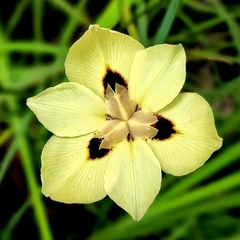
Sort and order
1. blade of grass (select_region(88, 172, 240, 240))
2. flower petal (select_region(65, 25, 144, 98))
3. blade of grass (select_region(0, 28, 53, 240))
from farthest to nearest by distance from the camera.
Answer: blade of grass (select_region(0, 28, 53, 240)) → blade of grass (select_region(88, 172, 240, 240)) → flower petal (select_region(65, 25, 144, 98))

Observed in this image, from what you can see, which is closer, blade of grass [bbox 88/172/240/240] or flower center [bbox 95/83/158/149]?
flower center [bbox 95/83/158/149]

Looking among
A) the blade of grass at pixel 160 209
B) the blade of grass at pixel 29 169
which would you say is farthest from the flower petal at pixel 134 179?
the blade of grass at pixel 29 169

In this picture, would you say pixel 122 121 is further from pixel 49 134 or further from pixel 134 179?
pixel 49 134

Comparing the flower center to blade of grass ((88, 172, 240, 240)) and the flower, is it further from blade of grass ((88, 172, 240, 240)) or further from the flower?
blade of grass ((88, 172, 240, 240))

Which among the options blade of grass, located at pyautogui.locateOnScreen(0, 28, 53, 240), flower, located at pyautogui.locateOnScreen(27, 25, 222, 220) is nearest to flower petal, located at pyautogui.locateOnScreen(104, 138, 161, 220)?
flower, located at pyautogui.locateOnScreen(27, 25, 222, 220)

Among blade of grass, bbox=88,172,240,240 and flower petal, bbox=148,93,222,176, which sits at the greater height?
flower petal, bbox=148,93,222,176

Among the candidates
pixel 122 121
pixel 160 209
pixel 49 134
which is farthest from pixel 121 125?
pixel 49 134
